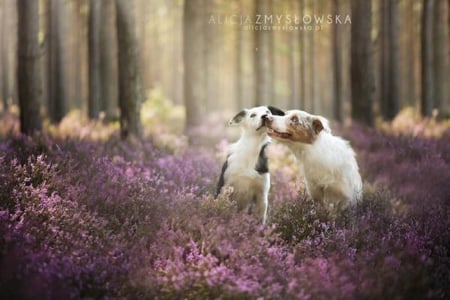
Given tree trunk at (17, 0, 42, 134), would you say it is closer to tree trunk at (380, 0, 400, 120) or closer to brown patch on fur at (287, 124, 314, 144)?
brown patch on fur at (287, 124, 314, 144)

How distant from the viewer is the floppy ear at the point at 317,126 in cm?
735

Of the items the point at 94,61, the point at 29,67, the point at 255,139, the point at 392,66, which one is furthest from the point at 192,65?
the point at 255,139

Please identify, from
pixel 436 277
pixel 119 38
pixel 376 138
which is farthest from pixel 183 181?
pixel 376 138

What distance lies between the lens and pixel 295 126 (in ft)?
23.7

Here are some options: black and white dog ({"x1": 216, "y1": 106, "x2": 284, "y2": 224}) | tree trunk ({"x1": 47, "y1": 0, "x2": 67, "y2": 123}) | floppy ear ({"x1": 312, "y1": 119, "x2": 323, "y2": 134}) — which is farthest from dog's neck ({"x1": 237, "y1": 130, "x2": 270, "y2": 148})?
tree trunk ({"x1": 47, "y1": 0, "x2": 67, "y2": 123})

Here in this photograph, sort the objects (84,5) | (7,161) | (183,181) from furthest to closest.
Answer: (84,5) → (183,181) → (7,161)

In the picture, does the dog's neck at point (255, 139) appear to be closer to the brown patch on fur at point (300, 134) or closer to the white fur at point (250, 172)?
the white fur at point (250, 172)

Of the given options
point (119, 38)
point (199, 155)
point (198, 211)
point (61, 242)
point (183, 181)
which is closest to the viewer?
point (61, 242)

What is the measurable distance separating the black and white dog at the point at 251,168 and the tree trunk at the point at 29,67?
494 centimetres

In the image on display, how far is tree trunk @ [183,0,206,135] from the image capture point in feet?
54.7

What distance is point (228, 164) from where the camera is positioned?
771cm

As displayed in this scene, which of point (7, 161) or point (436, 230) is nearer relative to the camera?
point (436, 230)

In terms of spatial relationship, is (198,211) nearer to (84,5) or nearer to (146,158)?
(146,158)

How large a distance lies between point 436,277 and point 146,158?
587 centimetres
